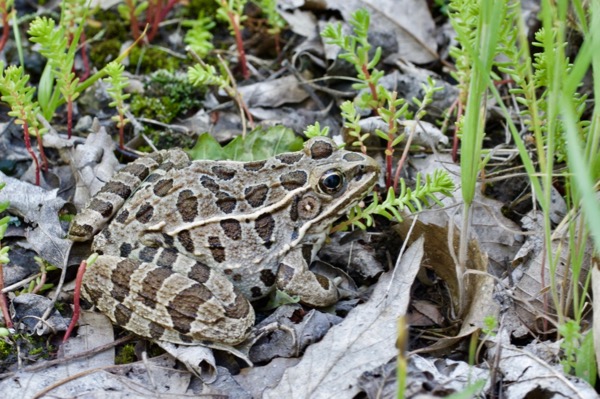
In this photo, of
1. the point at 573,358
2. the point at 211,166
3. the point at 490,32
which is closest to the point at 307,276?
the point at 211,166

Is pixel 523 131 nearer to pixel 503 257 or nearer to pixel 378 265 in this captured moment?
pixel 503 257

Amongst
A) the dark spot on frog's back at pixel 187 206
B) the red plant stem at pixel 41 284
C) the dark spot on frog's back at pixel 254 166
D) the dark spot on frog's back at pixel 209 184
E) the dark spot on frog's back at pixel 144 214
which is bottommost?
the red plant stem at pixel 41 284

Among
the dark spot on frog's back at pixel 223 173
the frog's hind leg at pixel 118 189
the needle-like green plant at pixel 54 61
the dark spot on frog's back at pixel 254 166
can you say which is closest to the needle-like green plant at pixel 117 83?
the needle-like green plant at pixel 54 61

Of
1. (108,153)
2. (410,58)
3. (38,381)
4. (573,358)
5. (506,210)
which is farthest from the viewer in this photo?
(410,58)

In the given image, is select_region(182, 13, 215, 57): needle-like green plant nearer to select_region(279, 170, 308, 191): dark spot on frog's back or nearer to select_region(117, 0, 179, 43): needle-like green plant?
select_region(117, 0, 179, 43): needle-like green plant

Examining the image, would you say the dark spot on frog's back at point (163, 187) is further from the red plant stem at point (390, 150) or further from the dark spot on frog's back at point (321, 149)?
the red plant stem at point (390, 150)
